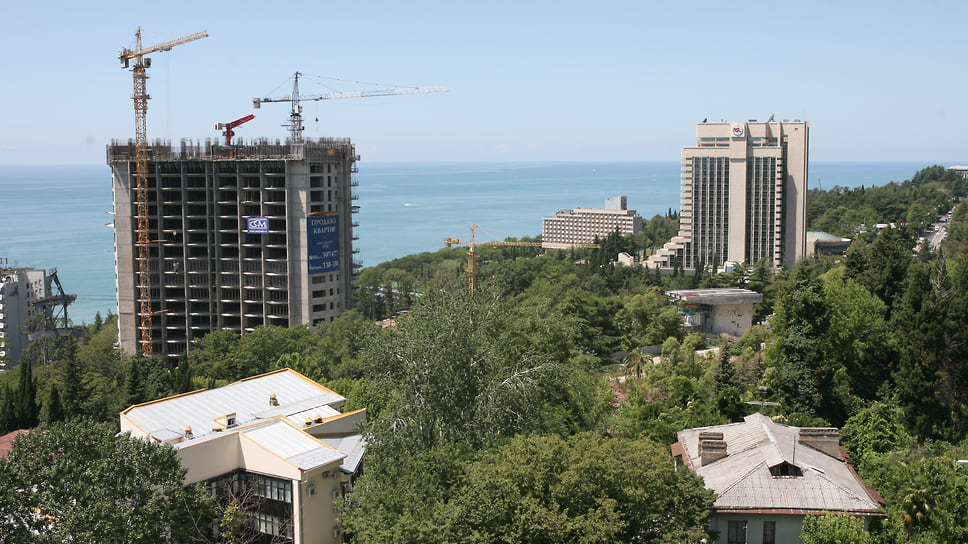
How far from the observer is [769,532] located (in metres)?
19.9

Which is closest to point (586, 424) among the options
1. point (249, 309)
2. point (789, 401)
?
point (789, 401)

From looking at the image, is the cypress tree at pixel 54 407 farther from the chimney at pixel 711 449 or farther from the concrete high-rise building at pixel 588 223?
the concrete high-rise building at pixel 588 223

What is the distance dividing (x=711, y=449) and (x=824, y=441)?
3186 millimetres

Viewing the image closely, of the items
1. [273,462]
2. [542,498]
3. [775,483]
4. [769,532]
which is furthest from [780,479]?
[273,462]

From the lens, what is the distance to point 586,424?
28.1 metres

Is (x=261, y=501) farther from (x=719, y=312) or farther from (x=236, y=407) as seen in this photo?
(x=719, y=312)

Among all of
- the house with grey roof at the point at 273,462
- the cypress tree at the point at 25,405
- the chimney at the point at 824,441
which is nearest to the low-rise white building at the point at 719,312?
the chimney at the point at 824,441

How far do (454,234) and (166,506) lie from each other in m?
173

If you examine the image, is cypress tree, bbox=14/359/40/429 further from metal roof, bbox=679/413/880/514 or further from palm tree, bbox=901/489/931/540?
palm tree, bbox=901/489/931/540

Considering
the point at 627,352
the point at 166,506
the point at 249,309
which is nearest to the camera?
the point at 166,506

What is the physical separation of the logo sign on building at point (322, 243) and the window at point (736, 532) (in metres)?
50.6

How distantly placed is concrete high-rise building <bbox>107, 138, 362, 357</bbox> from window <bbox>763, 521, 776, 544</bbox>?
50942 mm

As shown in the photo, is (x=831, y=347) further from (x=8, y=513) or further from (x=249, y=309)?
(x=249, y=309)

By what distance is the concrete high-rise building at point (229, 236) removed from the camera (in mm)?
66562
